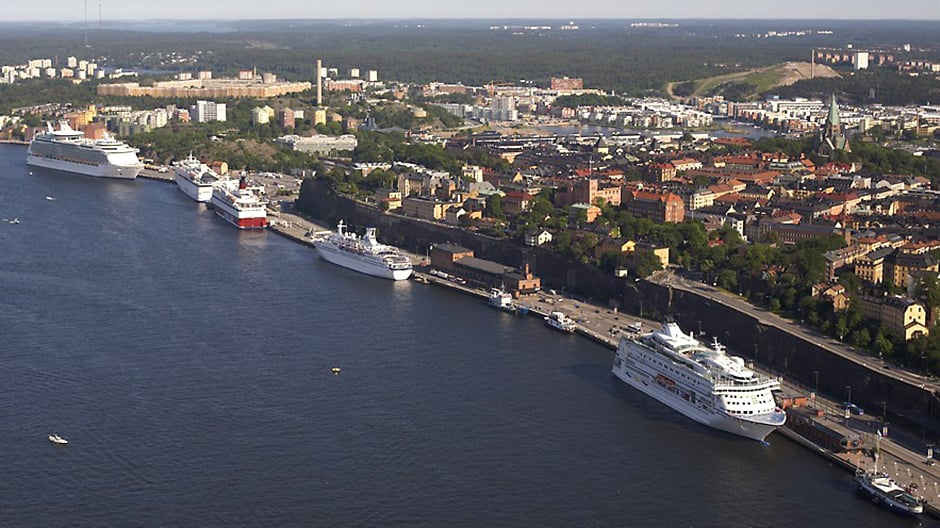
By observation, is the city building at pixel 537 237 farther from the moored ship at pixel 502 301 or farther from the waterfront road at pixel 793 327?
the waterfront road at pixel 793 327

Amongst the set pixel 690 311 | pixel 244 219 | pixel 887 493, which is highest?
pixel 244 219

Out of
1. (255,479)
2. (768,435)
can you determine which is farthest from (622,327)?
(255,479)

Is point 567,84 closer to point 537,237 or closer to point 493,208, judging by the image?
point 493,208

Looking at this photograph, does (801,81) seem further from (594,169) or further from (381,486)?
(381,486)

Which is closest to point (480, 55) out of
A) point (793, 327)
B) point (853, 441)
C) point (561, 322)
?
point (561, 322)

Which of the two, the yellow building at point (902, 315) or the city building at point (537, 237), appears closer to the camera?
the yellow building at point (902, 315)

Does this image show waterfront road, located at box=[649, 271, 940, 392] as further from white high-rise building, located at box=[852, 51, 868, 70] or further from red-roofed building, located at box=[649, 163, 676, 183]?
white high-rise building, located at box=[852, 51, 868, 70]

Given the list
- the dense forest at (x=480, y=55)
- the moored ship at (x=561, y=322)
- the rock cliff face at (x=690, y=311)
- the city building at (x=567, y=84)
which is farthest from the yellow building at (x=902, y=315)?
the city building at (x=567, y=84)
